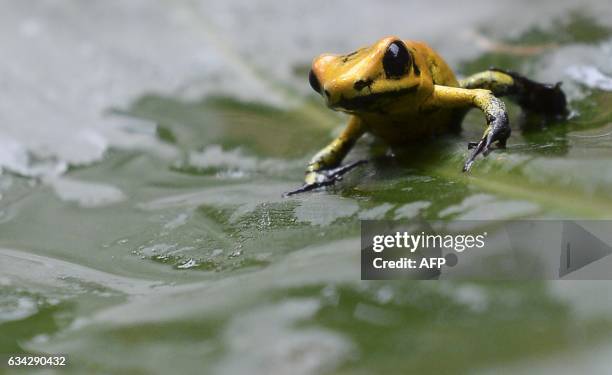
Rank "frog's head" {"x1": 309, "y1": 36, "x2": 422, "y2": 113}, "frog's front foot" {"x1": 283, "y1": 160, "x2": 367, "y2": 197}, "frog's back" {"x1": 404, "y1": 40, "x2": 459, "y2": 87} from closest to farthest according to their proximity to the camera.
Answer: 1. "frog's head" {"x1": 309, "y1": 36, "x2": 422, "y2": 113}
2. "frog's front foot" {"x1": 283, "y1": 160, "x2": 367, "y2": 197}
3. "frog's back" {"x1": 404, "y1": 40, "x2": 459, "y2": 87}

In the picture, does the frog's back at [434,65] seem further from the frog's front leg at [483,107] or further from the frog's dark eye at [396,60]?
the frog's dark eye at [396,60]

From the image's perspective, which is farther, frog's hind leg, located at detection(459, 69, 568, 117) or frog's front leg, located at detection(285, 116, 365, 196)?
frog's hind leg, located at detection(459, 69, 568, 117)

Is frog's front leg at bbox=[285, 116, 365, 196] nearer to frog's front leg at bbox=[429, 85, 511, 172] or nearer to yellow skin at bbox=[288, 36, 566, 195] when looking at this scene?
yellow skin at bbox=[288, 36, 566, 195]

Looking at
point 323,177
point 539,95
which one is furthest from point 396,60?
point 539,95

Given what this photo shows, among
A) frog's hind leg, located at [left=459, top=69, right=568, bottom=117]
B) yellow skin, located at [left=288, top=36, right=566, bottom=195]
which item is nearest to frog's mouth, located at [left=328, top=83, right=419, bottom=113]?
yellow skin, located at [left=288, top=36, right=566, bottom=195]

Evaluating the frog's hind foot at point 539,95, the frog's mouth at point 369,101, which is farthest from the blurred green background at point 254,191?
the frog's mouth at point 369,101

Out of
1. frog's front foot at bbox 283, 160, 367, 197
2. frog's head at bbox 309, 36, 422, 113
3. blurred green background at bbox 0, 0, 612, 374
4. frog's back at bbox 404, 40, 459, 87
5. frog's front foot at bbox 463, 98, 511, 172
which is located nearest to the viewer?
blurred green background at bbox 0, 0, 612, 374

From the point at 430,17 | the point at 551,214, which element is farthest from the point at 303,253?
the point at 430,17
